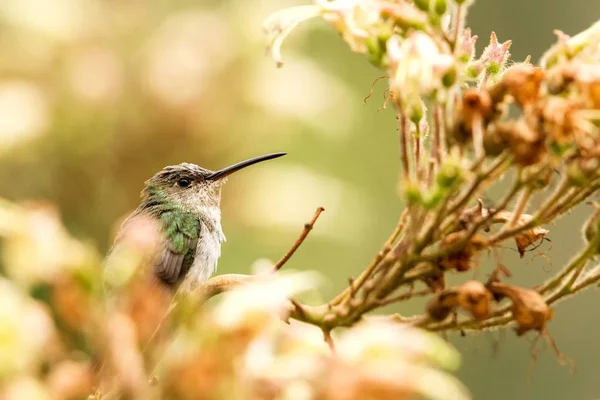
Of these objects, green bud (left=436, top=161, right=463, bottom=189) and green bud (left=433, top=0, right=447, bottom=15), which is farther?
green bud (left=433, top=0, right=447, bottom=15)

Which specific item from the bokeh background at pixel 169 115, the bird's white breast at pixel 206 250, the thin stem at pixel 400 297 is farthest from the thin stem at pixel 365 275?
the bokeh background at pixel 169 115

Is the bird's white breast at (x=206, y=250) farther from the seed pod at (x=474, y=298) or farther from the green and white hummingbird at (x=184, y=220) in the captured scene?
the seed pod at (x=474, y=298)

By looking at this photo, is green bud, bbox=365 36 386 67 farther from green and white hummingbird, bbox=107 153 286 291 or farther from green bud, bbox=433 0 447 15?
green and white hummingbird, bbox=107 153 286 291

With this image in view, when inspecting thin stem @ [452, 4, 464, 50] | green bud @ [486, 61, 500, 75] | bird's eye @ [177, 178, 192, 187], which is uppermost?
thin stem @ [452, 4, 464, 50]

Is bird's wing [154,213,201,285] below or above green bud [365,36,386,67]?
below

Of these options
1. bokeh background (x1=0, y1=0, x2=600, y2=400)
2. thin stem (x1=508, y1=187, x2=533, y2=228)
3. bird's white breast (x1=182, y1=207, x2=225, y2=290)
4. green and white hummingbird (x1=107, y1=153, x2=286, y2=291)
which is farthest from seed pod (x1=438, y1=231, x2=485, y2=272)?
bokeh background (x1=0, y1=0, x2=600, y2=400)

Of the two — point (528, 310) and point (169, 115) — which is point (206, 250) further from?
point (528, 310)

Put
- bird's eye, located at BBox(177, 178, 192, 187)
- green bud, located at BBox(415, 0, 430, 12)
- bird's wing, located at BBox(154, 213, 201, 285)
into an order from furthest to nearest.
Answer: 1. bird's eye, located at BBox(177, 178, 192, 187)
2. bird's wing, located at BBox(154, 213, 201, 285)
3. green bud, located at BBox(415, 0, 430, 12)

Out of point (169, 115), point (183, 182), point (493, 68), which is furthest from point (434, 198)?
point (169, 115)

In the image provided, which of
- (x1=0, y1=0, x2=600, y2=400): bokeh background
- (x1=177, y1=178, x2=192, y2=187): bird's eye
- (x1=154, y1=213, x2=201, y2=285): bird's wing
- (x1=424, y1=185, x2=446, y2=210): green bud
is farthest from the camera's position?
(x1=0, y1=0, x2=600, y2=400): bokeh background
